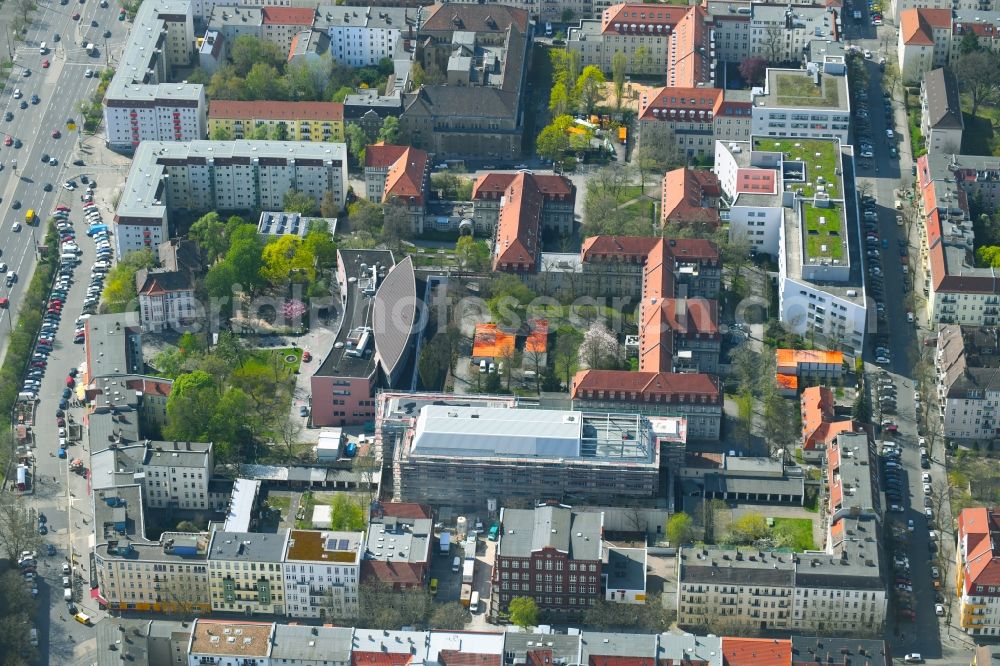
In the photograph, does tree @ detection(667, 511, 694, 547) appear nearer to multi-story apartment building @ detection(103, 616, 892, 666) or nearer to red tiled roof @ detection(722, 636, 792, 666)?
multi-story apartment building @ detection(103, 616, 892, 666)

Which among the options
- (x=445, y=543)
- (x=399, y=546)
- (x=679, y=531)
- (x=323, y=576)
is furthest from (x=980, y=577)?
(x=323, y=576)

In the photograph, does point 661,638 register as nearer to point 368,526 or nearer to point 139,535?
point 368,526

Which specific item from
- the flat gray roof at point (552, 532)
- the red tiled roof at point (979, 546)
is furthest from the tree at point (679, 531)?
the red tiled roof at point (979, 546)

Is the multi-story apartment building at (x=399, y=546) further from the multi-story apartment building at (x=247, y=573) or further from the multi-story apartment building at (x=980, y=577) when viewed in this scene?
the multi-story apartment building at (x=980, y=577)

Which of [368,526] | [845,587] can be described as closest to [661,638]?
[845,587]

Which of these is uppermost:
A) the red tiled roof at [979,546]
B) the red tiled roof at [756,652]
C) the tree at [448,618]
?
the red tiled roof at [979,546]

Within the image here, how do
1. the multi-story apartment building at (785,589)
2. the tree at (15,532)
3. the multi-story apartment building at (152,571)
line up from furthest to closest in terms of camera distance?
the tree at (15,532)
the multi-story apartment building at (152,571)
the multi-story apartment building at (785,589)

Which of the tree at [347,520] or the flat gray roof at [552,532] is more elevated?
the flat gray roof at [552,532]
